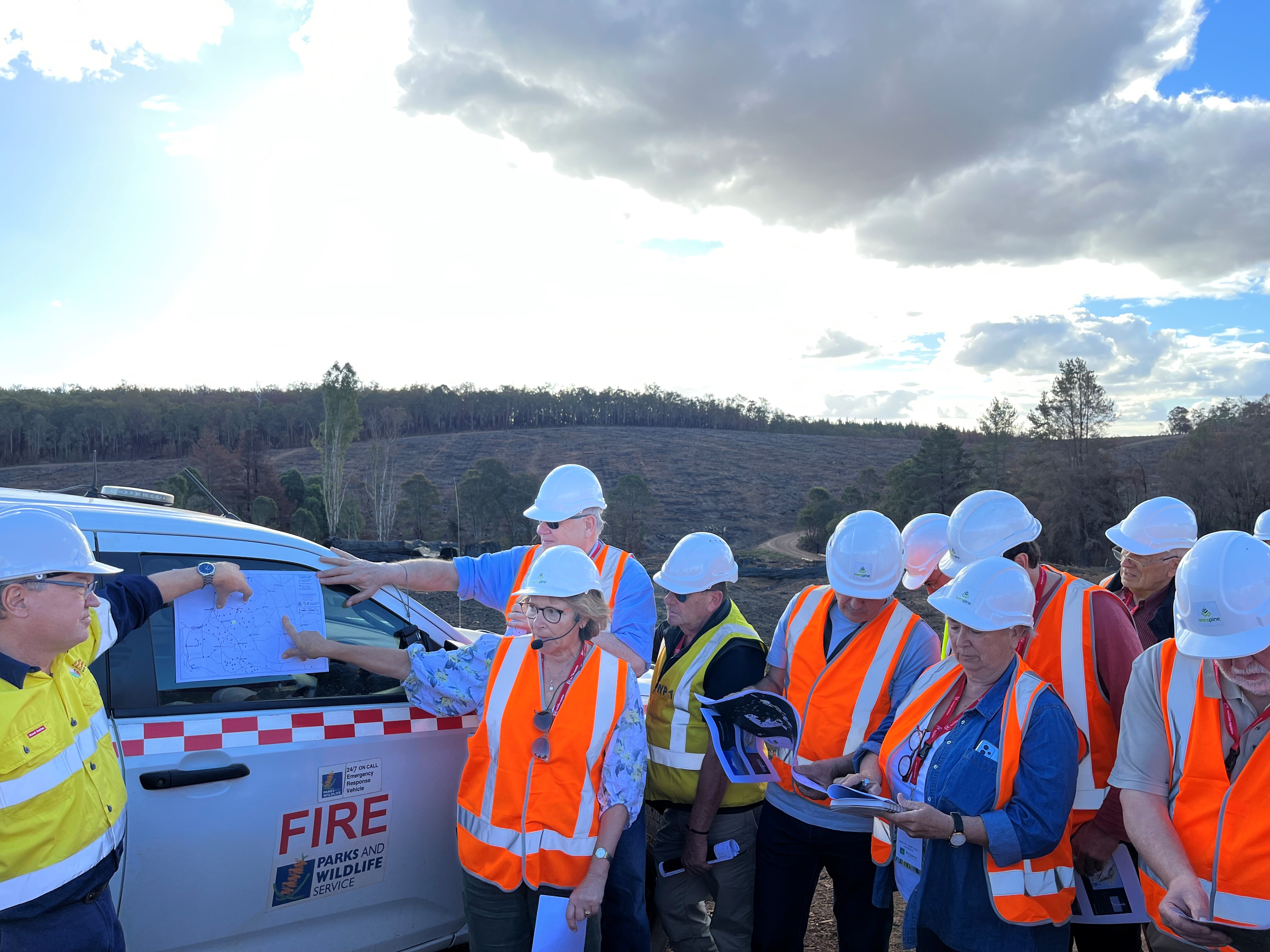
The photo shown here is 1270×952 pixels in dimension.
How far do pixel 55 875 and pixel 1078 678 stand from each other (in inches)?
127

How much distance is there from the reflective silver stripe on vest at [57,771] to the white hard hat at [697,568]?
198 centimetres

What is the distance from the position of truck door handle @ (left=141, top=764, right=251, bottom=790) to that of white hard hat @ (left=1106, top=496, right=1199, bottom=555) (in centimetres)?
377

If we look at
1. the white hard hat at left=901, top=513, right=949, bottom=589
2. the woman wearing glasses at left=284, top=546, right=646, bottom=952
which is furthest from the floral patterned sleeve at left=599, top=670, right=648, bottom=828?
the white hard hat at left=901, top=513, right=949, bottom=589

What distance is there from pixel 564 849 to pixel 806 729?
1069mm

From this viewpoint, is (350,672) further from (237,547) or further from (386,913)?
(386,913)

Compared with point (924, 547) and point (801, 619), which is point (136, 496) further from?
point (924, 547)

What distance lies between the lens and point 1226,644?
2.07m

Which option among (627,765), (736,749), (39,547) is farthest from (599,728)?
(39,547)

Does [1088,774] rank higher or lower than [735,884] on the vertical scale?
higher

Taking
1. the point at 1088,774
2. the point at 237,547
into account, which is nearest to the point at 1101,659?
the point at 1088,774

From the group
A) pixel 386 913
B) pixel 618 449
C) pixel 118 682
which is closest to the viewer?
pixel 118 682

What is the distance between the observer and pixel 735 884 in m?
3.36

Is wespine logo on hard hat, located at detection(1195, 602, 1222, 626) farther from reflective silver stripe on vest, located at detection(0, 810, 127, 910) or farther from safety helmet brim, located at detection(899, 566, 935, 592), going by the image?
reflective silver stripe on vest, located at detection(0, 810, 127, 910)

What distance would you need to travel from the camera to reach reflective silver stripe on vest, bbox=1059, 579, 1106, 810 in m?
2.71
